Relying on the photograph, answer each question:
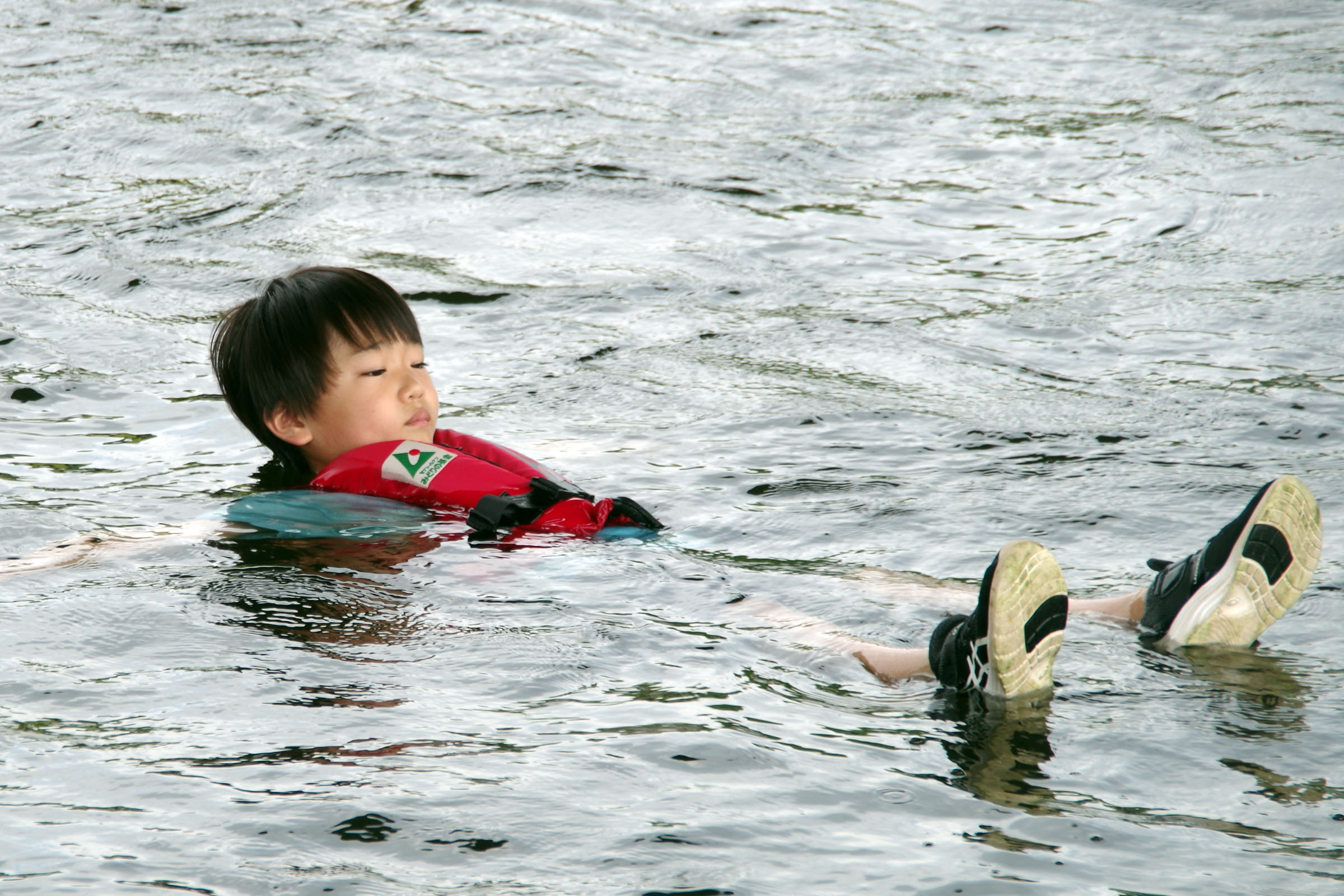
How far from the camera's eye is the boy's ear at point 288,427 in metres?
4.29

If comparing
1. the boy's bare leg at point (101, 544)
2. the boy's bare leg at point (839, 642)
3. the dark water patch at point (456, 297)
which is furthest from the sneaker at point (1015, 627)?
the dark water patch at point (456, 297)

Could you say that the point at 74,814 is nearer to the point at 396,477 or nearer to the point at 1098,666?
the point at 396,477

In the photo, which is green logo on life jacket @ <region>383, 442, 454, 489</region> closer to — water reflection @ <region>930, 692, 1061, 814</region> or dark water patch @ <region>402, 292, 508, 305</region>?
water reflection @ <region>930, 692, 1061, 814</region>

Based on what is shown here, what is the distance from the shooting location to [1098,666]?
10.0 ft

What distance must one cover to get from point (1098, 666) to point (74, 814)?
2.02 meters

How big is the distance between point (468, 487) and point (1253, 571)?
2.10 m

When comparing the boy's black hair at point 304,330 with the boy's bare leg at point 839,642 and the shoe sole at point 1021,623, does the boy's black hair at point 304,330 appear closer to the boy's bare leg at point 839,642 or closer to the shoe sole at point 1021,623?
the boy's bare leg at point 839,642

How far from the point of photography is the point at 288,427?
432cm

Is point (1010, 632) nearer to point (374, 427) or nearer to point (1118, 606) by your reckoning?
point (1118, 606)

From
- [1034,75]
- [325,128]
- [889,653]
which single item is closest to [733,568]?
[889,653]

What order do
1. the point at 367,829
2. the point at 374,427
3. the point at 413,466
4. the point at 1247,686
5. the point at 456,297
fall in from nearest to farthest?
1. the point at 367,829
2. the point at 1247,686
3. the point at 413,466
4. the point at 374,427
5. the point at 456,297

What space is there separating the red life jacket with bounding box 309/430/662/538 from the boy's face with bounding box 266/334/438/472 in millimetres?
74

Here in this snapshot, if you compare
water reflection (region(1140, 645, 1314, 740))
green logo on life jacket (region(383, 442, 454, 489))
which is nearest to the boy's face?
green logo on life jacket (region(383, 442, 454, 489))

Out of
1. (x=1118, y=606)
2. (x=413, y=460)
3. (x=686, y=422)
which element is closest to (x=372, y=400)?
(x=413, y=460)
